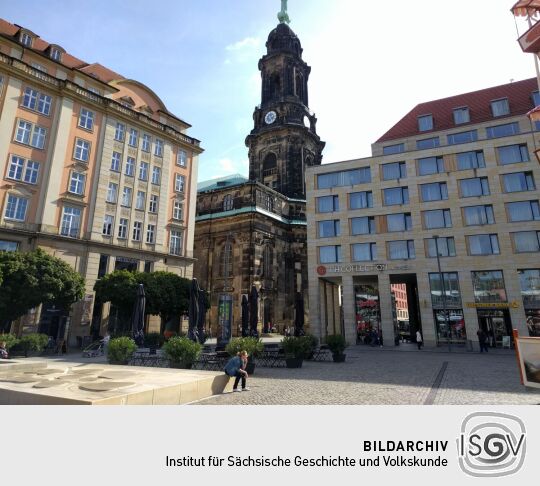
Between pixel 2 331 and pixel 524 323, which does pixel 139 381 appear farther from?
pixel 524 323

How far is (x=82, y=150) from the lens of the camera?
32.2 meters

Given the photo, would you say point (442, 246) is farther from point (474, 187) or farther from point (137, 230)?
point (137, 230)

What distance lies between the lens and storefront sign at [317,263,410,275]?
3580 cm

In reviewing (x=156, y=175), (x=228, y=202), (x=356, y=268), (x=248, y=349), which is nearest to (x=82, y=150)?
(x=156, y=175)

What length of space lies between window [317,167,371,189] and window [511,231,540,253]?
15.1m

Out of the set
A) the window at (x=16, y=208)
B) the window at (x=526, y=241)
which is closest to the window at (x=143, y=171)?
the window at (x=16, y=208)

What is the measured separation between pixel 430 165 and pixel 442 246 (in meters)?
8.90

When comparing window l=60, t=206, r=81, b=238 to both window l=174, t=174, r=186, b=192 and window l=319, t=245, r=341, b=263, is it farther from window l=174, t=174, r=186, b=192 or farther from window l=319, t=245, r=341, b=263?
window l=319, t=245, r=341, b=263

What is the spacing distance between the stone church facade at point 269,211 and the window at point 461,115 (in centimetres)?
2561

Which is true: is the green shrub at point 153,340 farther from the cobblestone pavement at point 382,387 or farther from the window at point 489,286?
the window at point 489,286

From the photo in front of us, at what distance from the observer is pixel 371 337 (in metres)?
A: 35.3

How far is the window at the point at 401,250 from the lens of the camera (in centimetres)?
3556

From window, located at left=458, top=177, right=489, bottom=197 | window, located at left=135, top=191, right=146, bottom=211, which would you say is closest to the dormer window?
window, located at left=135, top=191, right=146, bottom=211
